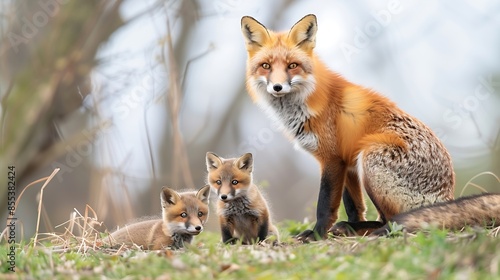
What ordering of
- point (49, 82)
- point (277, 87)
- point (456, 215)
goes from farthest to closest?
point (49, 82) < point (277, 87) < point (456, 215)

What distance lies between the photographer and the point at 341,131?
562 cm

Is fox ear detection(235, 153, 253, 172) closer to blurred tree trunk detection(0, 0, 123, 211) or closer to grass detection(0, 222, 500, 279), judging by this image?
grass detection(0, 222, 500, 279)

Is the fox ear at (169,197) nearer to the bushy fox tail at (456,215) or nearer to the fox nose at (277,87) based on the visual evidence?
the fox nose at (277,87)

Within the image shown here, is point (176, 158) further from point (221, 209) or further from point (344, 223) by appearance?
point (344, 223)

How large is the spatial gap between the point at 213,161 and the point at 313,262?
2.28 m

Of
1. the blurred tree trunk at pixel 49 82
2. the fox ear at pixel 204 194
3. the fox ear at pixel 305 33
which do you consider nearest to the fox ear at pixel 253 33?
the fox ear at pixel 305 33

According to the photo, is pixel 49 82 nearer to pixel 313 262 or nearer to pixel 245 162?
pixel 245 162

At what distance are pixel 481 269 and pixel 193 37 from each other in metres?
9.90

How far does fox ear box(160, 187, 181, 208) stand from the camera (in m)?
5.67

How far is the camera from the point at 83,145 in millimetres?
10430

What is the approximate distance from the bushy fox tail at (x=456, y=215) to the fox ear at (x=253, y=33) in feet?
6.75

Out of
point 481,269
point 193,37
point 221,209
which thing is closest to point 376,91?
point 221,209

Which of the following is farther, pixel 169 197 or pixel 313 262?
pixel 169 197

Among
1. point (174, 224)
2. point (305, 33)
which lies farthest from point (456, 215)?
point (174, 224)
